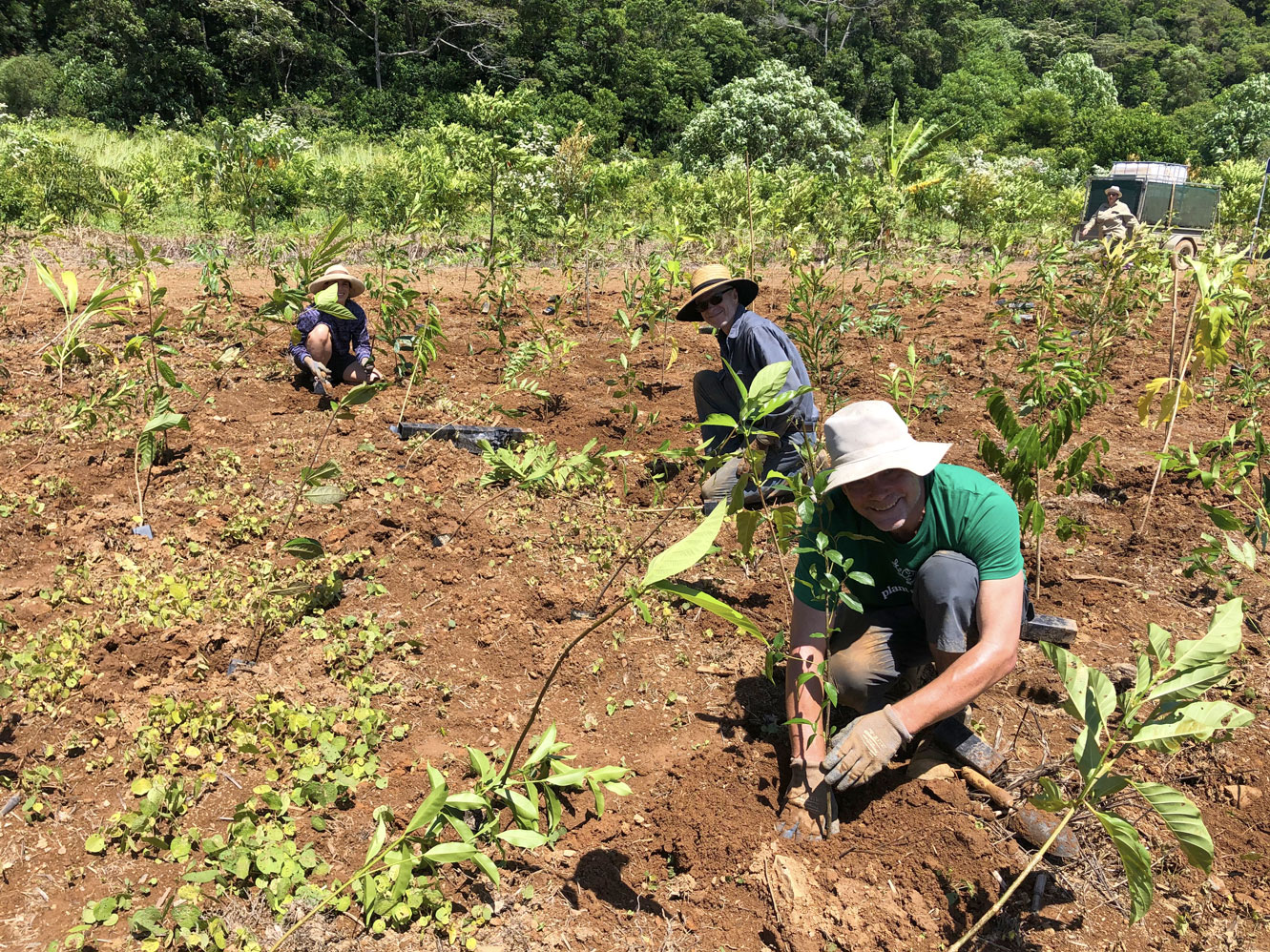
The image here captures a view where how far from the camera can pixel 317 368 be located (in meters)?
4.10

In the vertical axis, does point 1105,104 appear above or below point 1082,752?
below

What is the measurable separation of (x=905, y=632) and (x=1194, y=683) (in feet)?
Answer: 2.67

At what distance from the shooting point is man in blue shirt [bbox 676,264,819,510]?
10.9 ft

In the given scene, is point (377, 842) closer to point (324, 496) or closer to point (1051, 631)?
point (324, 496)

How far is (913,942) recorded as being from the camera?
1699 mm

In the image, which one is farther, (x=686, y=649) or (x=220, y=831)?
(x=686, y=649)

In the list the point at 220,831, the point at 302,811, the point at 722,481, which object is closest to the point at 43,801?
the point at 220,831

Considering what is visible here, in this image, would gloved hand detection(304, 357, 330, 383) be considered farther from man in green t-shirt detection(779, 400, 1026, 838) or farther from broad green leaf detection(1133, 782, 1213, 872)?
broad green leaf detection(1133, 782, 1213, 872)

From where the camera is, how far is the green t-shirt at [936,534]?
76.7 inches

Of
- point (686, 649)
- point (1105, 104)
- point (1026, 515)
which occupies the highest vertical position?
point (1026, 515)

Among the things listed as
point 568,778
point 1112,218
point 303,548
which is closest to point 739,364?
point 303,548

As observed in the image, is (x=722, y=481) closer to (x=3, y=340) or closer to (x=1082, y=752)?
(x=1082, y=752)

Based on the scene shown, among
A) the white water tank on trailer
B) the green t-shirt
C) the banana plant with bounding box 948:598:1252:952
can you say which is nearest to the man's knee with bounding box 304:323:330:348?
the green t-shirt

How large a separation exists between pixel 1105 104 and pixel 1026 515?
43257 millimetres
